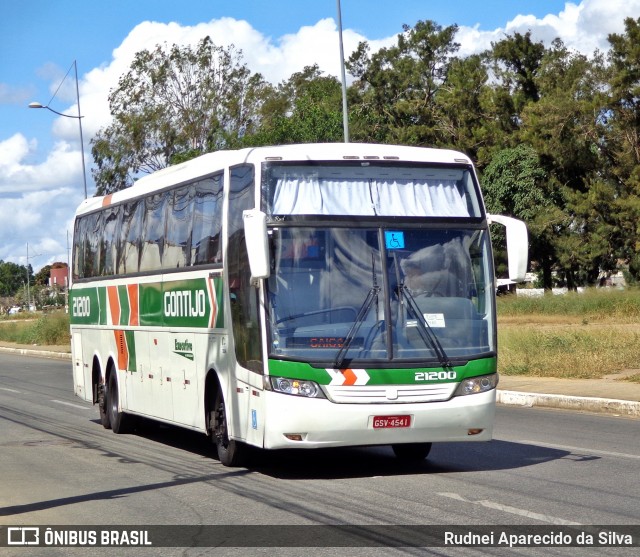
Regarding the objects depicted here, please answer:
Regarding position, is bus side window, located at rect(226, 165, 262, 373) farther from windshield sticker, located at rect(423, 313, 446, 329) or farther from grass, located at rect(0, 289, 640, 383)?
grass, located at rect(0, 289, 640, 383)

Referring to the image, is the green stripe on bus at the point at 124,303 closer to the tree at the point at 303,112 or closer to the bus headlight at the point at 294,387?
the bus headlight at the point at 294,387

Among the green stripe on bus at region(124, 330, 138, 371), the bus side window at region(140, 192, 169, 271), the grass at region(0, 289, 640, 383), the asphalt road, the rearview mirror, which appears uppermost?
the bus side window at region(140, 192, 169, 271)

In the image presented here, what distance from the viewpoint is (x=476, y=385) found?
1119 cm

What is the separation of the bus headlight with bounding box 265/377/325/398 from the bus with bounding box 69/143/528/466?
0.01 metres

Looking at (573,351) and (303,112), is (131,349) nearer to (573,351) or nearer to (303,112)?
A: (573,351)

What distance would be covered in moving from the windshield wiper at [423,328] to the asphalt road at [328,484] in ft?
3.70

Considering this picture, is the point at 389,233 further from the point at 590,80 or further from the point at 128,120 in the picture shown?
the point at 128,120

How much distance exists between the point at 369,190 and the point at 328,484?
2.86 metres

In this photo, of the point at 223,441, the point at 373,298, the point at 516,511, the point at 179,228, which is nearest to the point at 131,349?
the point at 179,228

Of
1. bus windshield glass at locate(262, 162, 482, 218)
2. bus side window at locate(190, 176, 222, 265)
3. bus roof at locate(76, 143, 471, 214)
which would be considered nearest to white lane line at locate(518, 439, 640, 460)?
bus windshield glass at locate(262, 162, 482, 218)

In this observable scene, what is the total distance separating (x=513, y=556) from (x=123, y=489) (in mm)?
4627

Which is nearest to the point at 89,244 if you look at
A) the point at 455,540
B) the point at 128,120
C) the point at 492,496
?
the point at 492,496

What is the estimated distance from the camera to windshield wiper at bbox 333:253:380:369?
35.2 feet

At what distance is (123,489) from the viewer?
1080 centimetres
